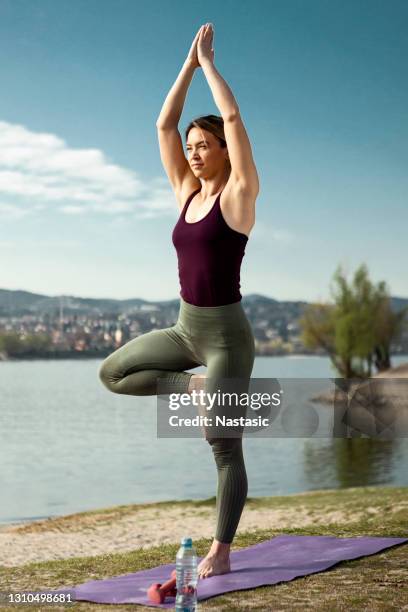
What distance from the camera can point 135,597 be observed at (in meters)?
3.61

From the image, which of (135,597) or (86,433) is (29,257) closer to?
(86,433)

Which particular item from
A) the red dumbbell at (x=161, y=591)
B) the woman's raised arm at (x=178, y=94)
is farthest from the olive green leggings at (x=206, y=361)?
the woman's raised arm at (x=178, y=94)

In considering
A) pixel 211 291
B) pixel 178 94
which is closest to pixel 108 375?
pixel 211 291

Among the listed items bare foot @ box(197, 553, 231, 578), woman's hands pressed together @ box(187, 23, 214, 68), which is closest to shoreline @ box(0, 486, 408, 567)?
bare foot @ box(197, 553, 231, 578)

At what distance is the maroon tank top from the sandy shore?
5.26 metres

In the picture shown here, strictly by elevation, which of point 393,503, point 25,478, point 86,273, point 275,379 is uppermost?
point 86,273

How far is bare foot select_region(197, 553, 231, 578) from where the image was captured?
3.85m

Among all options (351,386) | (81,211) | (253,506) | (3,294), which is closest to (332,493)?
(253,506)

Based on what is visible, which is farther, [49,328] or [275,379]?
[49,328]

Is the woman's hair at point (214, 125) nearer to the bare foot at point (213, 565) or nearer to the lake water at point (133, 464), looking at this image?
the bare foot at point (213, 565)

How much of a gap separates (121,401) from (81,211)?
13570mm

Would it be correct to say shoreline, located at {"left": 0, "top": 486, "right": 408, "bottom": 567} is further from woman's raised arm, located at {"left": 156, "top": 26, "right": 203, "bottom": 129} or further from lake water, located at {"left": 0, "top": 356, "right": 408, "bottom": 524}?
woman's raised arm, located at {"left": 156, "top": 26, "right": 203, "bottom": 129}

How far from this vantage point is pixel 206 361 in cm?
380

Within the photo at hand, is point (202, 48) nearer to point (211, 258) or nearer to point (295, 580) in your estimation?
point (211, 258)
